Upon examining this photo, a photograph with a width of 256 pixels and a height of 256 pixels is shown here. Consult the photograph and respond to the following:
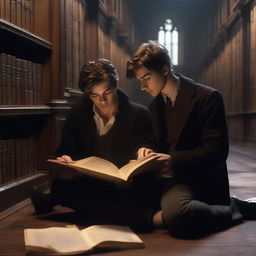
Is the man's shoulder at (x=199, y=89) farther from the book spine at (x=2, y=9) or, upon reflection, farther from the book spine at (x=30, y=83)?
the book spine at (x=30, y=83)

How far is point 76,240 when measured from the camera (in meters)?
2.43

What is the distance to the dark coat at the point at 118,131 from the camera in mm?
3043

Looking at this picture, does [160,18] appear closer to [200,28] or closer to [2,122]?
[200,28]

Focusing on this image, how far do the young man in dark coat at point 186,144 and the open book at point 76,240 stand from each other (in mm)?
336

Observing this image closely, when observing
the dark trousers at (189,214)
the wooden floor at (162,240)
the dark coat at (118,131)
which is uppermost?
the dark coat at (118,131)

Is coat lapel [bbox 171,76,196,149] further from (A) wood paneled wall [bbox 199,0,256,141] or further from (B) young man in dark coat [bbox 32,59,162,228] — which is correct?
(A) wood paneled wall [bbox 199,0,256,141]

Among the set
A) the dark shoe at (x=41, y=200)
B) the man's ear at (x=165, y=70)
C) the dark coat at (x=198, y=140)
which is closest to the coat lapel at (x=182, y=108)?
the dark coat at (x=198, y=140)

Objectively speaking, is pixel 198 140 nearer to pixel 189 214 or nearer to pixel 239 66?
pixel 189 214

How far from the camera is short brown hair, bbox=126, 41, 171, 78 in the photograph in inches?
108

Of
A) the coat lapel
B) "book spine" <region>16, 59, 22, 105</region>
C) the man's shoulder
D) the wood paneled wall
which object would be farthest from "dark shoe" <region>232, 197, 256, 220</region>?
the wood paneled wall

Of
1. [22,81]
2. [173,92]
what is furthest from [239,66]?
[173,92]

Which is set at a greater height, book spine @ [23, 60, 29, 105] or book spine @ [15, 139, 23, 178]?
book spine @ [23, 60, 29, 105]

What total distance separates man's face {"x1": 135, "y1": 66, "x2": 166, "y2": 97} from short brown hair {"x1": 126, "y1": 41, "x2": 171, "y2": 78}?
0.9 inches

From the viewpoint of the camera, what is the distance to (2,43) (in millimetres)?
3709
